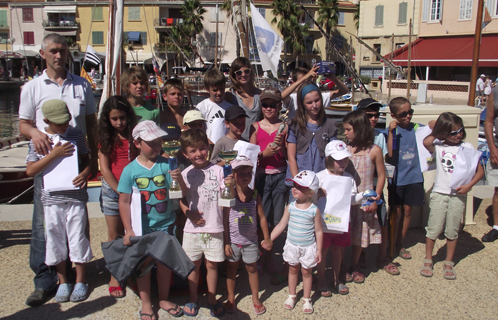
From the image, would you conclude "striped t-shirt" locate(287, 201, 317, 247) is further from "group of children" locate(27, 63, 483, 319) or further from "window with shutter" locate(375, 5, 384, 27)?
"window with shutter" locate(375, 5, 384, 27)

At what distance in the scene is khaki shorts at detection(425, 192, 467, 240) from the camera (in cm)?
388

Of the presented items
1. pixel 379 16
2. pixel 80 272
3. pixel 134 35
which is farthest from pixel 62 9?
pixel 80 272

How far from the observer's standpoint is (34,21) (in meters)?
50.0

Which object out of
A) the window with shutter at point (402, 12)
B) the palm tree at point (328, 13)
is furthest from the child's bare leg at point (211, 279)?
the palm tree at point (328, 13)

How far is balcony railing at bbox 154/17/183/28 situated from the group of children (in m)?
47.0

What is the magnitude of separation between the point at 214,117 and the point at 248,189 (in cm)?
131

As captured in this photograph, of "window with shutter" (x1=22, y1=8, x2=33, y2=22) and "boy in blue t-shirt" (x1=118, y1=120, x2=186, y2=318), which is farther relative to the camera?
"window with shutter" (x1=22, y1=8, x2=33, y2=22)

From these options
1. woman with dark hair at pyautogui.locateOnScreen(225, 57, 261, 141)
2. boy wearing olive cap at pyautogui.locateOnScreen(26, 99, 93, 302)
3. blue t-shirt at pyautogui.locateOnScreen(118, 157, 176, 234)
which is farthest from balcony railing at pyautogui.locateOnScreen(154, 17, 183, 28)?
blue t-shirt at pyautogui.locateOnScreen(118, 157, 176, 234)

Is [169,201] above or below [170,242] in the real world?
above

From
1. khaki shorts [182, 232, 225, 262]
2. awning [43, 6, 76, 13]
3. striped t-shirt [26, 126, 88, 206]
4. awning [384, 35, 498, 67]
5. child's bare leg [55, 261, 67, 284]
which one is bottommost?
child's bare leg [55, 261, 67, 284]

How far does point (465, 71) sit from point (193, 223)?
36.4 meters

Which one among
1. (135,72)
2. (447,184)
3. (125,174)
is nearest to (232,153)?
(125,174)

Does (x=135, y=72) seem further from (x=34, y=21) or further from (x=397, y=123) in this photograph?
(x=34, y=21)

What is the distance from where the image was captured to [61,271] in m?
3.40
